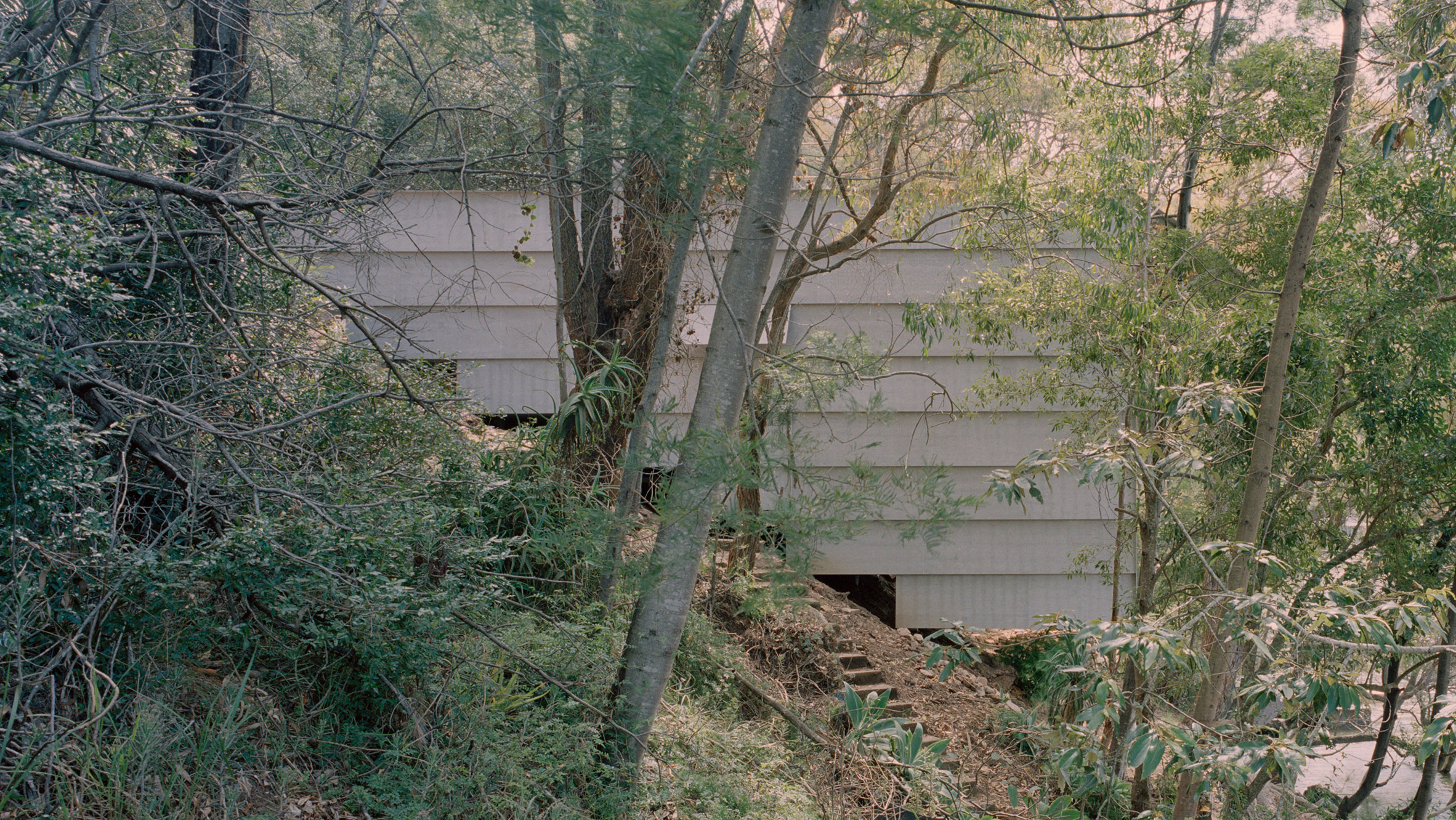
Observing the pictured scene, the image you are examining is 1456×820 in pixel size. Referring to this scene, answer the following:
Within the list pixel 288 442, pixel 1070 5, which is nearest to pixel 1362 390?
pixel 1070 5

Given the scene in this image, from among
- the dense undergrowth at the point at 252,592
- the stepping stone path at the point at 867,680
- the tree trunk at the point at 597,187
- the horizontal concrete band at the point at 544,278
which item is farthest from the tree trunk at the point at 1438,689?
the tree trunk at the point at 597,187

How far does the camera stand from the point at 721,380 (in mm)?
3453

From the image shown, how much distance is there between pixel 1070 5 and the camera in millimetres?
4016

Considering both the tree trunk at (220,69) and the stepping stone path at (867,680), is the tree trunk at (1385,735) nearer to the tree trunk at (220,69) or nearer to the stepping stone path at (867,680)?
the stepping stone path at (867,680)

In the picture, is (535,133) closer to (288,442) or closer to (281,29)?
(288,442)

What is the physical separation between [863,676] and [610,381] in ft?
10.0

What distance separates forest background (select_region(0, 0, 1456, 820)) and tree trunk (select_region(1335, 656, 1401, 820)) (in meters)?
0.09

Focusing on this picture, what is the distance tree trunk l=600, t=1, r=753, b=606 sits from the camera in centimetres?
308

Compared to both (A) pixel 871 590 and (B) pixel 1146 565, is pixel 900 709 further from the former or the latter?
(A) pixel 871 590

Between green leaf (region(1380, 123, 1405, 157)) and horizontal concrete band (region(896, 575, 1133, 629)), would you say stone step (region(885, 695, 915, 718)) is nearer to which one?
horizontal concrete band (region(896, 575, 1133, 629))

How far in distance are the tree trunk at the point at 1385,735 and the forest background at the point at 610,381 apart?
0.09m

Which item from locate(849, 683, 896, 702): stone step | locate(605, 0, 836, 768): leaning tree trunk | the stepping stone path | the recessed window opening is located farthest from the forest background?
the recessed window opening

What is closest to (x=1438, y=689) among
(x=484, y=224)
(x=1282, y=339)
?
(x=1282, y=339)

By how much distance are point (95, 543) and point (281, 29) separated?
446cm
